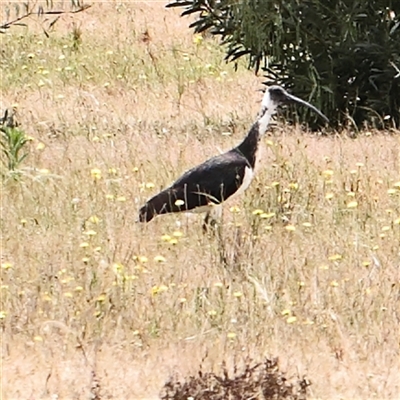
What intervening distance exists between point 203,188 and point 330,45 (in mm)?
3973

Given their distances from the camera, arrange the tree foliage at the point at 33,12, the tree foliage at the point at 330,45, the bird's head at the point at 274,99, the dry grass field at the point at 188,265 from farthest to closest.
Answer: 1. the tree foliage at the point at 330,45
2. the bird's head at the point at 274,99
3. the tree foliage at the point at 33,12
4. the dry grass field at the point at 188,265

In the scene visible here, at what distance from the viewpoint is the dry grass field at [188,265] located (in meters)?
5.96

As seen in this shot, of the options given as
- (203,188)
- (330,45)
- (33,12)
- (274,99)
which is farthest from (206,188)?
(33,12)

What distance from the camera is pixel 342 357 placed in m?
6.04

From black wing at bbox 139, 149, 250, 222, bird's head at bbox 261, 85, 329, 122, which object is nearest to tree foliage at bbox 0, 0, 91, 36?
black wing at bbox 139, 149, 250, 222

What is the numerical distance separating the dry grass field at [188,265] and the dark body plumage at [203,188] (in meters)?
0.17

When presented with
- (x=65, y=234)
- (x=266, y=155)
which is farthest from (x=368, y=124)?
(x=65, y=234)

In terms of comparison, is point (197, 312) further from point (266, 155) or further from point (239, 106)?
point (239, 106)

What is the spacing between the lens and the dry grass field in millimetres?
5961

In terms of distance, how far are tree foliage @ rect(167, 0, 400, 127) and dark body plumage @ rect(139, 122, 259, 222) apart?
316cm

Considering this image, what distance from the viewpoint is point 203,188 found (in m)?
8.17

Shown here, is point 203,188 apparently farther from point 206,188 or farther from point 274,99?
point 274,99

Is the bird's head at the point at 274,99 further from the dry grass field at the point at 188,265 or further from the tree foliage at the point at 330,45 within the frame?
the tree foliage at the point at 330,45

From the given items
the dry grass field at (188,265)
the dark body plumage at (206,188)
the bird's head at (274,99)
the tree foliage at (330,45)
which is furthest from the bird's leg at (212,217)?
the tree foliage at (330,45)
